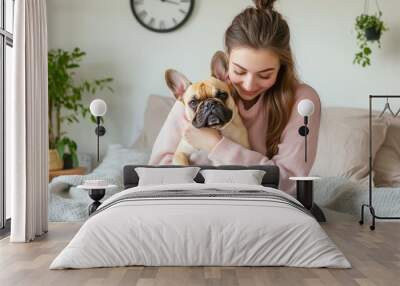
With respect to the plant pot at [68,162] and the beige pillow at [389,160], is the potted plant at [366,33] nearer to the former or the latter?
the beige pillow at [389,160]

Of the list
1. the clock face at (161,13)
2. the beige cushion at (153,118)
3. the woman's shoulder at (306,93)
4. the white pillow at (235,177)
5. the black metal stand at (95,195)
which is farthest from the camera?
the clock face at (161,13)

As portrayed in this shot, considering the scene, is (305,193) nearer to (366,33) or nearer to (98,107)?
(366,33)

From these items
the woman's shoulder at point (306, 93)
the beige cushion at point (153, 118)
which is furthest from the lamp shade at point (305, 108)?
the beige cushion at point (153, 118)

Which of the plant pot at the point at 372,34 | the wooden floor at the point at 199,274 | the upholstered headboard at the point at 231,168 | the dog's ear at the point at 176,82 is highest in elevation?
the plant pot at the point at 372,34

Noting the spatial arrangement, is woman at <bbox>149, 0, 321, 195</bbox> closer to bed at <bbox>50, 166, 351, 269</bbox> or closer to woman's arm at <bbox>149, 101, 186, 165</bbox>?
woman's arm at <bbox>149, 101, 186, 165</bbox>

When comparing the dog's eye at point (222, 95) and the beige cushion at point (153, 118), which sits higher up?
the dog's eye at point (222, 95)

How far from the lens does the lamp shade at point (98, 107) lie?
680cm

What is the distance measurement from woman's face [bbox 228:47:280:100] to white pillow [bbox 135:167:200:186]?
1.06 m

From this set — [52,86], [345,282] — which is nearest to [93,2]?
[52,86]

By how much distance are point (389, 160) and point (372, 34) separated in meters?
1.33

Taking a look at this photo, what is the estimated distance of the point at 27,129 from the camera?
5.48 metres

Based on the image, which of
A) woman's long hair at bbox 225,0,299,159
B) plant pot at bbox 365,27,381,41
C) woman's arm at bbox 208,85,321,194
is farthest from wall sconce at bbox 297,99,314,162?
plant pot at bbox 365,27,381,41

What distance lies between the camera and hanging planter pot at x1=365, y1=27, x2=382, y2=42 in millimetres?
7087

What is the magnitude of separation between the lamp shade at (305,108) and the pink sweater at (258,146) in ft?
0.65
